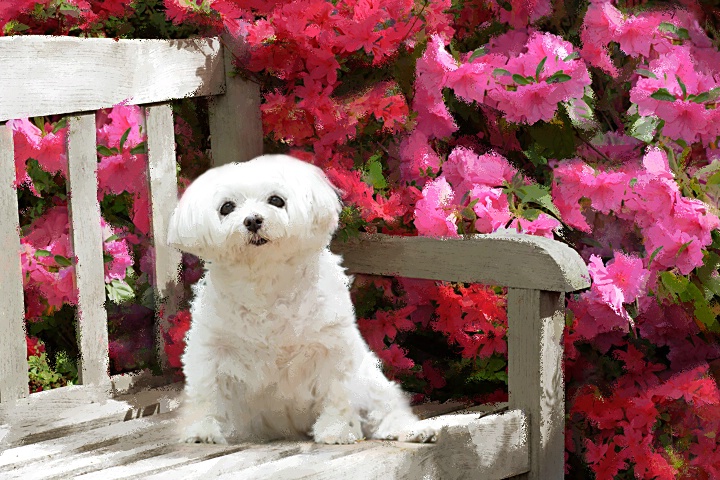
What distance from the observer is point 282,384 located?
87.6 inches

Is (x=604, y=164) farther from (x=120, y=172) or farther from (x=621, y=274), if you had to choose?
(x=120, y=172)

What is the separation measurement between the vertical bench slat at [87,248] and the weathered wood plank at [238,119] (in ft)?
1.12

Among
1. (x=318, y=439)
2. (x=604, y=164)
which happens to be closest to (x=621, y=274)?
(x=604, y=164)

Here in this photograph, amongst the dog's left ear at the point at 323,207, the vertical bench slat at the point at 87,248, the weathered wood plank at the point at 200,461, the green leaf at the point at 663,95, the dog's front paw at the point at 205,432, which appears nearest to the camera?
the weathered wood plank at the point at 200,461

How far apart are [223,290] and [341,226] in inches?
18.3

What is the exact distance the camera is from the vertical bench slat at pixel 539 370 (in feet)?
7.91

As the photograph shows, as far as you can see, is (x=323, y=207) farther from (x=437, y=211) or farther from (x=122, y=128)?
(x=122, y=128)

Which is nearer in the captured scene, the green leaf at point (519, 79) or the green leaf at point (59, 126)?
the green leaf at point (519, 79)

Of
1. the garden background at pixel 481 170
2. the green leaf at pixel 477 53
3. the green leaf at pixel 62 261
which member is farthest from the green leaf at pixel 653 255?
the green leaf at pixel 62 261

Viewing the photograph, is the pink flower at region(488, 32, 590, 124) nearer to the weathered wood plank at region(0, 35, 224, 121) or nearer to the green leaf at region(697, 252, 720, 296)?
the green leaf at region(697, 252, 720, 296)

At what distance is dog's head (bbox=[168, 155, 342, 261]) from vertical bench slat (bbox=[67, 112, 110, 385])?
52cm

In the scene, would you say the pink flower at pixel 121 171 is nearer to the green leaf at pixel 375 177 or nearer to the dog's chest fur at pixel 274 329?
the green leaf at pixel 375 177

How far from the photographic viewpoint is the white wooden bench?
2.17 metres

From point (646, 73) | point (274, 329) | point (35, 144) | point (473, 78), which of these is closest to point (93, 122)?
point (35, 144)
